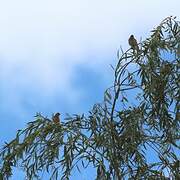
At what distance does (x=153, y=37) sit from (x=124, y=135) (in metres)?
0.80

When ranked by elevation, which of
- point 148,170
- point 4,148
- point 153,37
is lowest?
point 148,170

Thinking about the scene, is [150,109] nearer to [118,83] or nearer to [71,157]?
[118,83]

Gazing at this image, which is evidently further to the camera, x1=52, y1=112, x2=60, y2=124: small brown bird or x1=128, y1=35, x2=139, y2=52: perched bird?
x1=128, y1=35, x2=139, y2=52: perched bird

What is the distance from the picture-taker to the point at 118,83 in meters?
5.56

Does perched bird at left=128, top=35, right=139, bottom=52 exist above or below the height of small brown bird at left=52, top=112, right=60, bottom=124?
above

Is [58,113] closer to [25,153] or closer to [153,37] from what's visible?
[25,153]

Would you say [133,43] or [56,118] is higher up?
[133,43]

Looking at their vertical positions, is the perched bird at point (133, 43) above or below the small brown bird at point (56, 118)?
Result: above

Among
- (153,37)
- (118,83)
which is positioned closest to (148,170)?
(118,83)

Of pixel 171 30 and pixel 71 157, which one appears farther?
pixel 171 30

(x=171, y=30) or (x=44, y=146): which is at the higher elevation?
(x=171, y=30)

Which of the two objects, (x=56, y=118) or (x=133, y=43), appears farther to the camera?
(x=133, y=43)

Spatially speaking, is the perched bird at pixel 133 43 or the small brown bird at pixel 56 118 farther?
the perched bird at pixel 133 43

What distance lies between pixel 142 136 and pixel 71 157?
544 millimetres
